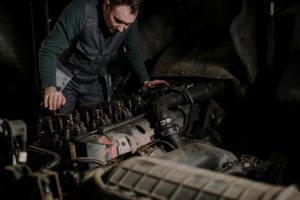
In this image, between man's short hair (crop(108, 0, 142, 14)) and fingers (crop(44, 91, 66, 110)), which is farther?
man's short hair (crop(108, 0, 142, 14))

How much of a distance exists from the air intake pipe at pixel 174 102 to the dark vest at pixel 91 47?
0.74 metres

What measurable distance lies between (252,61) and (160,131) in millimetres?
1248

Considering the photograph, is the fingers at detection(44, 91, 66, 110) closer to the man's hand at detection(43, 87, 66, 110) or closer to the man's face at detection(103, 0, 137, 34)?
the man's hand at detection(43, 87, 66, 110)

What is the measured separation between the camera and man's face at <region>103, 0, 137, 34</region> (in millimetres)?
2835

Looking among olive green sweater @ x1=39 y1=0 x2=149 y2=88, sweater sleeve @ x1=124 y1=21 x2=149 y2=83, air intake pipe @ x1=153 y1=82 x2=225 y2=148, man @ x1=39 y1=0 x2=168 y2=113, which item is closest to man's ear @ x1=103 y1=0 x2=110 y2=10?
man @ x1=39 y1=0 x2=168 y2=113

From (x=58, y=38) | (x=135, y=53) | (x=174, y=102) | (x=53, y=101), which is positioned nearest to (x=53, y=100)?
(x=53, y=101)

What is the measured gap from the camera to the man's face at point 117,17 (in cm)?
283

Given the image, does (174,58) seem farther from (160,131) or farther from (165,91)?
(160,131)

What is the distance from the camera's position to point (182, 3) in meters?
4.32

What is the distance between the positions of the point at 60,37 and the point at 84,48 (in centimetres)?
31

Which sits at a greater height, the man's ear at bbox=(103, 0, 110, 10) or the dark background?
the man's ear at bbox=(103, 0, 110, 10)

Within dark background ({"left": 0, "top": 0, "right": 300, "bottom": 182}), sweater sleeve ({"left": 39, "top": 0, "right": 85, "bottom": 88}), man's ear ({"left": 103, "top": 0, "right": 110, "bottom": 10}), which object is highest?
man's ear ({"left": 103, "top": 0, "right": 110, "bottom": 10})

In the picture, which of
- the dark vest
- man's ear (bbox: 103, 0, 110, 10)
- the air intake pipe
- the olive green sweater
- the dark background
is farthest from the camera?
the dark background

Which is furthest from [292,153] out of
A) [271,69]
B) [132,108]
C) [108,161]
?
[108,161]
